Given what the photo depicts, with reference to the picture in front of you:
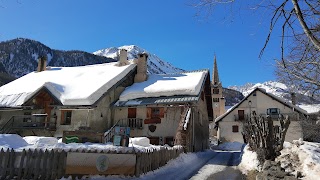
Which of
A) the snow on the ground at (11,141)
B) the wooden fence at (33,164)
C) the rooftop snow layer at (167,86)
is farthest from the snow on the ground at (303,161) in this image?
the rooftop snow layer at (167,86)

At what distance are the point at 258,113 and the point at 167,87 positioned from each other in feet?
67.9

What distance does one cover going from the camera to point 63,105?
76.0ft

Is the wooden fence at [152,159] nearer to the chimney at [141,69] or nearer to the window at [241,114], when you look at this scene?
the chimney at [141,69]

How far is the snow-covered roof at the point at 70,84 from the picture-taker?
23422 mm

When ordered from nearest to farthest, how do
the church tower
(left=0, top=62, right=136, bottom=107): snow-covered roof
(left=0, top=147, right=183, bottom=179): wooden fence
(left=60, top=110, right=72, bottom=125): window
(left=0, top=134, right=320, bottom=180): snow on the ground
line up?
(left=0, top=134, right=320, bottom=180): snow on the ground < (left=0, top=147, right=183, bottom=179): wooden fence < (left=0, top=62, right=136, bottom=107): snow-covered roof < (left=60, top=110, right=72, bottom=125): window < the church tower

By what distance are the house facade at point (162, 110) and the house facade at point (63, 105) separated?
1.46 meters

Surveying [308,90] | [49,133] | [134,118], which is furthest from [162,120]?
[308,90]

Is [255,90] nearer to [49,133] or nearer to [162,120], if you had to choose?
[162,120]

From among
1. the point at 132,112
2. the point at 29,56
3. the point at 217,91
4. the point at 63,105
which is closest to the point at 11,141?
the point at 63,105

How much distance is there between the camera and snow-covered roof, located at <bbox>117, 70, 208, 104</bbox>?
909 inches

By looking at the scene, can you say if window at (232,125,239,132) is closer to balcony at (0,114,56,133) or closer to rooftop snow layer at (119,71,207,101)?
rooftop snow layer at (119,71,207,101)

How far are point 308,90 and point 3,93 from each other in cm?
2855

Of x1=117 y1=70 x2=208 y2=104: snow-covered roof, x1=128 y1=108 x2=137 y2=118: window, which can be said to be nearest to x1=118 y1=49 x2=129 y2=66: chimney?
x1=117 y1=70 x2=208 y2=104: snow-covered roof

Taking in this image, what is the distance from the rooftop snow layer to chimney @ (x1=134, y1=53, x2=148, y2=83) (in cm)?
65
